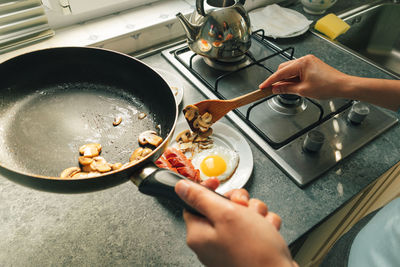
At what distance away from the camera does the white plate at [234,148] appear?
71 cm

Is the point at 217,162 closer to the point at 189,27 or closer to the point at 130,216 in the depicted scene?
the point at 130,216

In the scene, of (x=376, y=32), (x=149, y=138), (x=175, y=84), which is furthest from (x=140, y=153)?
(x=376, y=32)

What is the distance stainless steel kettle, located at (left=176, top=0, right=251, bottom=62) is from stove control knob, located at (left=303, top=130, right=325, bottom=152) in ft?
1.09

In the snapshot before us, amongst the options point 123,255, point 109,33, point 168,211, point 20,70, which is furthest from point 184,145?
point 109,33

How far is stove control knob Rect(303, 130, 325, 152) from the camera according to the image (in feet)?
2.50

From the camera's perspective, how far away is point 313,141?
0.76m

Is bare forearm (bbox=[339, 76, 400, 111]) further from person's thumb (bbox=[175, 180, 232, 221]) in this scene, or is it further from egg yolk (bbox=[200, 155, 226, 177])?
person's thumb (bbox=[175, 180, 232, 221])

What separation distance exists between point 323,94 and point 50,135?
63cm

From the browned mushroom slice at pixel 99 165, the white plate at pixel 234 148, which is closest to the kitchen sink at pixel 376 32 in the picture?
the white plate at pixel 234 148

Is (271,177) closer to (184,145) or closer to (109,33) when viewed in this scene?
(184,145)

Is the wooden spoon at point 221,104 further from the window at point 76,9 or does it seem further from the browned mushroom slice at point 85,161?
the window at point 76,9

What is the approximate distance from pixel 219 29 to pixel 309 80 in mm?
281

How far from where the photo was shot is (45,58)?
71cm

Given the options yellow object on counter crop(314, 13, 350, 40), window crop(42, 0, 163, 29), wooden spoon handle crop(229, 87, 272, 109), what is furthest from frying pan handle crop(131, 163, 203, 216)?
yellow object on counter crop(314, 13, 350, 40)
